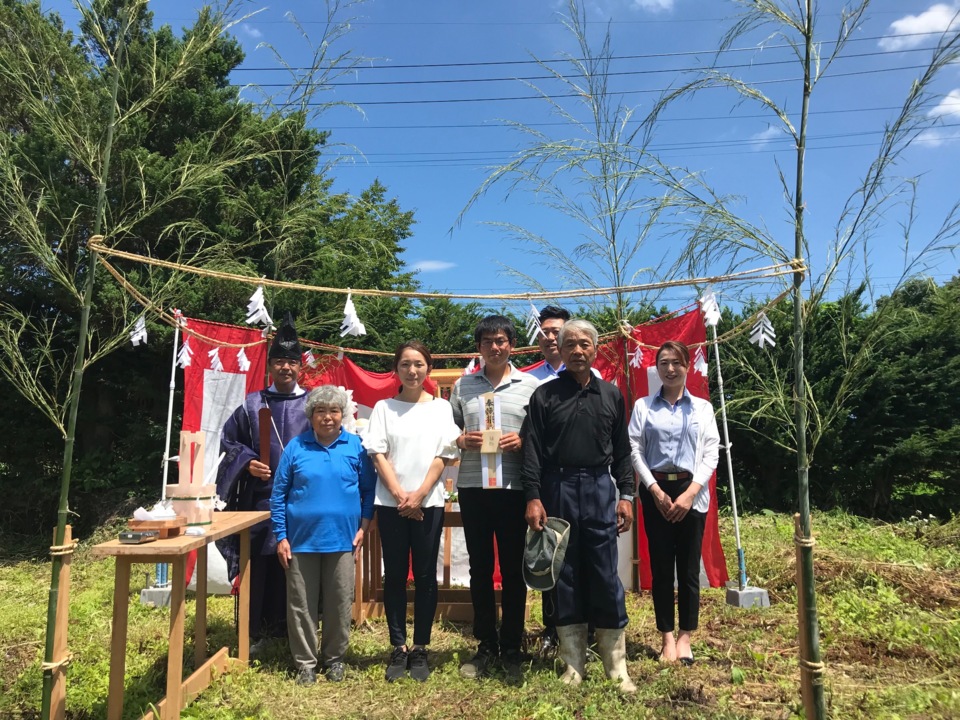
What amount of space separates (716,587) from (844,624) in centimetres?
114

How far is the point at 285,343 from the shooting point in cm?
373

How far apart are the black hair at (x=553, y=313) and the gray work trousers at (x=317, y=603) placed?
6.16 ft

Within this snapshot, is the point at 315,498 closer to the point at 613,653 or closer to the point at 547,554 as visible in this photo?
the point at 547,554

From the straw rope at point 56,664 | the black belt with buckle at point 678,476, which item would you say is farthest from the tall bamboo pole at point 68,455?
the black belt with buckle at point 678,476

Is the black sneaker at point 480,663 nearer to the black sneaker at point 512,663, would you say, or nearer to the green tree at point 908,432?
the black sneaker at point 512,663

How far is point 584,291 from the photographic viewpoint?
3527 millimetres

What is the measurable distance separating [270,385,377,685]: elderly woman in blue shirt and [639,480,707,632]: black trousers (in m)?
1.58

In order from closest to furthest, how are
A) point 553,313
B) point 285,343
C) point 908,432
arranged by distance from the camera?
point 285,343 → point 553,313 → point 908,432

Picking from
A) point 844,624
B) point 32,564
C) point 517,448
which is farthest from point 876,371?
point 32,564

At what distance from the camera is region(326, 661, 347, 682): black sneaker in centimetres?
316

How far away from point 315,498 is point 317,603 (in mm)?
553

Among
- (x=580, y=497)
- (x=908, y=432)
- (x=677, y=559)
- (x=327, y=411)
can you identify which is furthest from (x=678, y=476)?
(x=908, y=432)

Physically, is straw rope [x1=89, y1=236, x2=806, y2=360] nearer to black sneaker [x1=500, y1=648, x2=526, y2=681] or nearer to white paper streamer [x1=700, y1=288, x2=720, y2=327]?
white paper streamer [x1=700, y1=288, x2=720, y2=327]

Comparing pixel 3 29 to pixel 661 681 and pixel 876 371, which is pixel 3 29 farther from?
pixel 876 371
